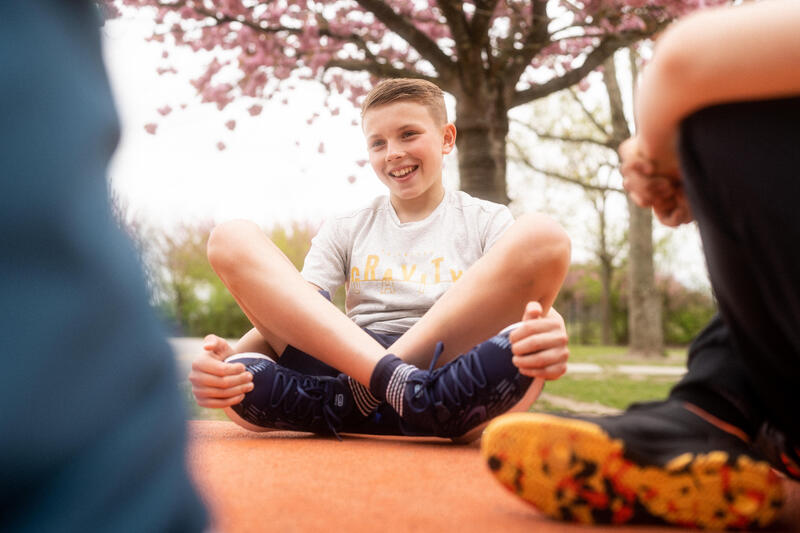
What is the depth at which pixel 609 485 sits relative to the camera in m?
0.77

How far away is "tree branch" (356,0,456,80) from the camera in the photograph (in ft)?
11.4

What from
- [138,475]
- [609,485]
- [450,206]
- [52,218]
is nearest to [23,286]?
[52,218]

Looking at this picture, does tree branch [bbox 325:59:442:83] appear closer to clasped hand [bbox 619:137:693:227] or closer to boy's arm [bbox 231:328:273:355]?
boy's arm [bbox 231:328:273:355]

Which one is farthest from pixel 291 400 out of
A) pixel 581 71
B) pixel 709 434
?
pixel 581 71

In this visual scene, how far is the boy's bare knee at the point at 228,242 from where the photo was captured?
1512 mm

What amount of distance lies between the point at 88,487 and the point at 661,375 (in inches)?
229

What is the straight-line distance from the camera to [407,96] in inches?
78.6

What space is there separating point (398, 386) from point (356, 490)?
0.32 meters

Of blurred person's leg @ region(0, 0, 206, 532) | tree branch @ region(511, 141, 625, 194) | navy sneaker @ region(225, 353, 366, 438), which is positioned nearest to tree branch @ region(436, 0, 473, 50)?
navy sneaker @ region(225, 353, 366, 438)

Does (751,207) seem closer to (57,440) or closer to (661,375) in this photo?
(57,440)

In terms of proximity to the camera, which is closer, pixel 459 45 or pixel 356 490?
pixel 356 490

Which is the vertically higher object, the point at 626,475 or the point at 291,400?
the point at 626,475

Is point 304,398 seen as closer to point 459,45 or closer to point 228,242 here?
point 228,242

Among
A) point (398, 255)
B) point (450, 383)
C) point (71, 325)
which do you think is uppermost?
point (71, 325)
